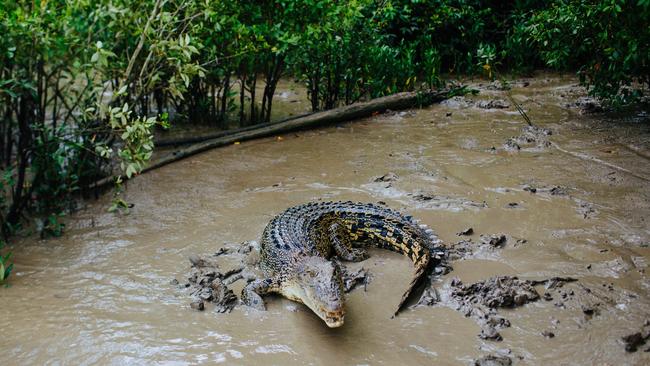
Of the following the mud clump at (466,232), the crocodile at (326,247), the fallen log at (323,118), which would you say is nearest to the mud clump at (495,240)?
the mud clump at (466,232)

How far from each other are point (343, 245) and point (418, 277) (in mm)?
1049

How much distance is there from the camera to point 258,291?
13.8 feet

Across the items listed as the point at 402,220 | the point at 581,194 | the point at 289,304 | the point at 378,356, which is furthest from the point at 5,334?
the point at 581,194

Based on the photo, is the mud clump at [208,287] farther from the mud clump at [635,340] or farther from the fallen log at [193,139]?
the fallen log at [193,139]

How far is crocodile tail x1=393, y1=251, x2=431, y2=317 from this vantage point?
3.93m

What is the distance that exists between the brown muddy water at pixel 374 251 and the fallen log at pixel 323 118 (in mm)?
141

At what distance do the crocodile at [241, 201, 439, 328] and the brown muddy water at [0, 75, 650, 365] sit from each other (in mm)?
137

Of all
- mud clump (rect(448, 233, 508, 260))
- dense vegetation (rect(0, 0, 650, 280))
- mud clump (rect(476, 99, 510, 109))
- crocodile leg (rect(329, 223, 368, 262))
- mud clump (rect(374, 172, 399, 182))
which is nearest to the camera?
mud clump (rect(448, 233, 508, 260))

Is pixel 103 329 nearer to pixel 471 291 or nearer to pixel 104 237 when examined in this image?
pixel 104 237

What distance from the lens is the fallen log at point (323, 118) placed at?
718 centimetres

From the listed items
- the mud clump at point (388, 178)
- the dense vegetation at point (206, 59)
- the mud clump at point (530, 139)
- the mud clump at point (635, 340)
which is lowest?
the mud clump at point (635, 340)

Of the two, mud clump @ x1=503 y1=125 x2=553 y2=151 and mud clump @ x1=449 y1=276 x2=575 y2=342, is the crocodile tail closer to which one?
mud clump @ x1=449 y1=276 x2=575 y2=342

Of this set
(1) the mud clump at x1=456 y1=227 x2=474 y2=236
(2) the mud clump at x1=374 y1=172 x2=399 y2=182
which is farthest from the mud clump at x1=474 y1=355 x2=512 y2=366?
(2) the mud clump at x1=374 y1=172 x2=399 y2=182

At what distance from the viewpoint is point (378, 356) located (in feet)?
11.3
